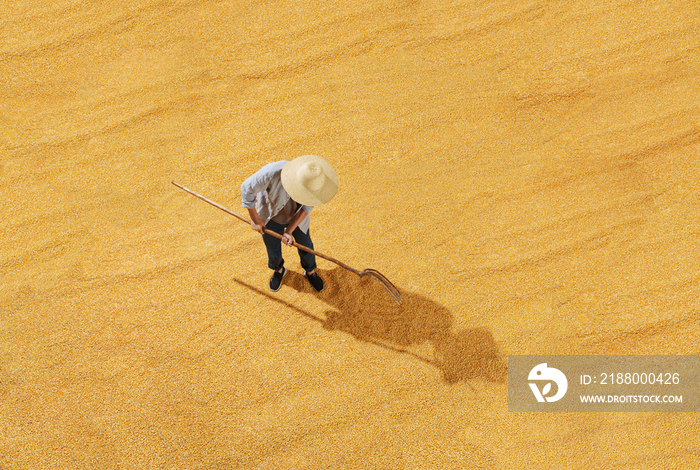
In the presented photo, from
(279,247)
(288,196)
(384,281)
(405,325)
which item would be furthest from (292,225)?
(405,325)

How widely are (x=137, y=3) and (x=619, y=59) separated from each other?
13.5 ft

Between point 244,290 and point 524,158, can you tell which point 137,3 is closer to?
point 244,290

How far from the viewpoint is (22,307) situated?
329 cm

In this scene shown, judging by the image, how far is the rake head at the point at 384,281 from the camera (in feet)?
10.0

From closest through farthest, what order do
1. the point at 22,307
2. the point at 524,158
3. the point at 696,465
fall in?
the point at 696,465, the point at 22,307, the point at 524,158

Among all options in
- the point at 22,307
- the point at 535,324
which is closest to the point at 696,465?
the point at 535,324

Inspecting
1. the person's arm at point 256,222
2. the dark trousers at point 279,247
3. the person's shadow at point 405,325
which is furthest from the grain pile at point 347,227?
the person's arm at point 256,222

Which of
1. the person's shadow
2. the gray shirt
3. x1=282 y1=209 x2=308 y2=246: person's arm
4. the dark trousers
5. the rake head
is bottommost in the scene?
the person's shadow

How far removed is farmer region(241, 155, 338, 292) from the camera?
2418mm
